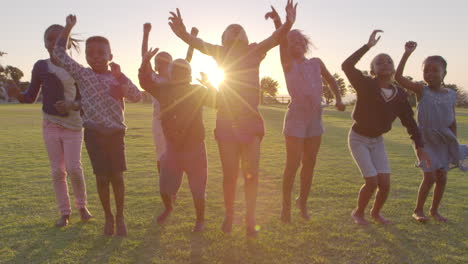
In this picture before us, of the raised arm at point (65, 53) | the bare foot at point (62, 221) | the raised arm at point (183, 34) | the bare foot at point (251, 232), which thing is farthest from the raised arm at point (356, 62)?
the bare foot at point (62, 221)

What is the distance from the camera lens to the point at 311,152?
4105 mm

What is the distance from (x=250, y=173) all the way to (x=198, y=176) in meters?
0.53

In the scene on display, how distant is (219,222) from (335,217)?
1333mm

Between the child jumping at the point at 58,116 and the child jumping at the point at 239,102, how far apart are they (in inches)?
54.6

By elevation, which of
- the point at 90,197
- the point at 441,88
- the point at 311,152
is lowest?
the point at 90,197

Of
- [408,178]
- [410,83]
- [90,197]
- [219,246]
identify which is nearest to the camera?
[219,246]

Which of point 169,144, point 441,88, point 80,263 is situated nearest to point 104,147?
point 169,144

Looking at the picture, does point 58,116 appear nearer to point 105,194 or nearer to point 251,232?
point 105,194

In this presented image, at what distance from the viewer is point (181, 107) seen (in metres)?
3.68

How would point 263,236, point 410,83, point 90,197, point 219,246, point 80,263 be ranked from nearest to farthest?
1. point 80,263
2. point 219,246
3. point 263,236
4. point 410,83
5. point 90,197

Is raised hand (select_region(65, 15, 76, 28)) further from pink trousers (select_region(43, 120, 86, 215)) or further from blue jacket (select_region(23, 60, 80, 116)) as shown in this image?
pink trousers (select_region(43, 120, 86, 215))

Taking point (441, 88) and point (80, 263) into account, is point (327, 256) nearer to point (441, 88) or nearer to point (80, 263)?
point (80, 263)

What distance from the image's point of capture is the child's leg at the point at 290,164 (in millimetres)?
4044

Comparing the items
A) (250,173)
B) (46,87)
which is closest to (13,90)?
(46,87)
